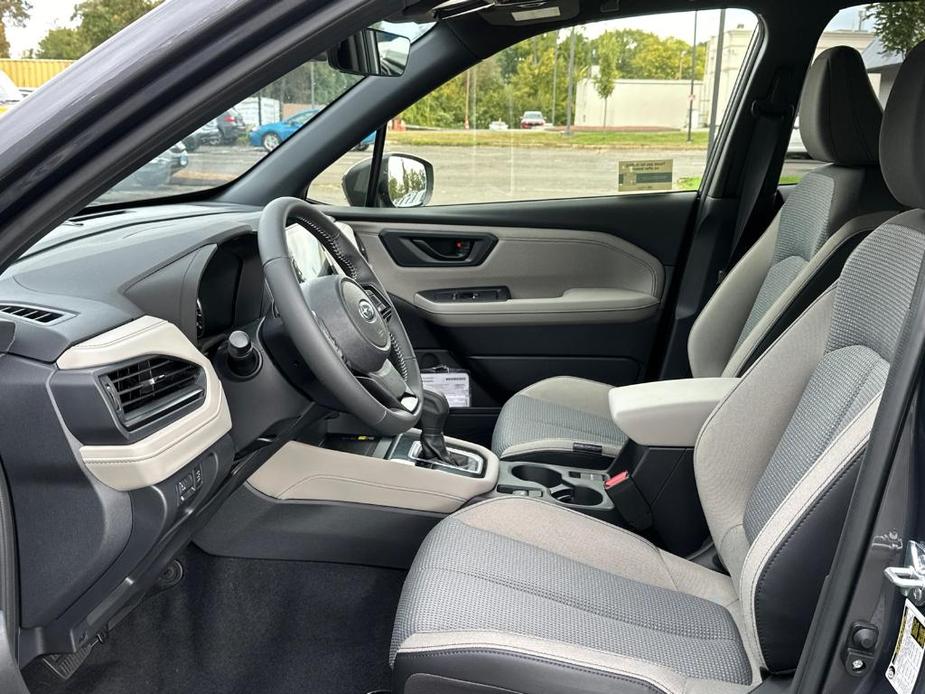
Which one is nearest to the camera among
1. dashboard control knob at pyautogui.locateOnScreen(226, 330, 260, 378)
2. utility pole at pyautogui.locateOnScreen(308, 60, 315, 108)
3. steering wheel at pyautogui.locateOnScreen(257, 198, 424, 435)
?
steering wheel at pyautogui.locateOnScreen(257, 198, 424, 435)

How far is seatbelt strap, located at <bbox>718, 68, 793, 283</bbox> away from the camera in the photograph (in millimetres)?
2715

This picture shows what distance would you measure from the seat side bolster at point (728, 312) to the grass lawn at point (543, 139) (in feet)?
1.67

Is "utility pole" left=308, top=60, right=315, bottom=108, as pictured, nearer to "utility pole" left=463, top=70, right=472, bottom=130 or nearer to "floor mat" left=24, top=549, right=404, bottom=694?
"utility pole" left=463, top=70, right=472, bottom=130

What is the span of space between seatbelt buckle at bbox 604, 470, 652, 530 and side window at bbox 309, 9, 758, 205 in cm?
122

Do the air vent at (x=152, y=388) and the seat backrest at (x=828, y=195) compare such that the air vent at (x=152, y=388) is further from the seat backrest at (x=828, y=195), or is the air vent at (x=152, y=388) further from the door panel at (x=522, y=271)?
the door panel at (x=522, y=271)

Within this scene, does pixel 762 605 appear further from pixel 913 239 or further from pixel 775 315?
pixel 775 315

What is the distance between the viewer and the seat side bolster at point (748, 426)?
1594 millimetres

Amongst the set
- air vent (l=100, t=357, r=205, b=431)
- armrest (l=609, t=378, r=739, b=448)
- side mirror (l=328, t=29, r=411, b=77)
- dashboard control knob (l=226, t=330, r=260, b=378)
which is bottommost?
armrest (l=609, t=378, r=739, b=448)

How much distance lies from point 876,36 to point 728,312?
801mm

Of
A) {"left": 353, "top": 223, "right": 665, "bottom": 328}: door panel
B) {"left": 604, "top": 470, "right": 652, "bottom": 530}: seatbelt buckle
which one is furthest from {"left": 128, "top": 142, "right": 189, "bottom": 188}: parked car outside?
{"left": 604, "top": 470, "right": 652, "bottom": 530}: seatbelt buckle

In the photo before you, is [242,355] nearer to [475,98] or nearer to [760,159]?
[475,98]

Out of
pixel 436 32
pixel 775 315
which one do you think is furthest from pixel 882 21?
pixel 436 32

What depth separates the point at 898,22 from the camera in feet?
7.52

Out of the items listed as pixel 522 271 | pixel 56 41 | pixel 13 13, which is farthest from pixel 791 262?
pixel 13 13
